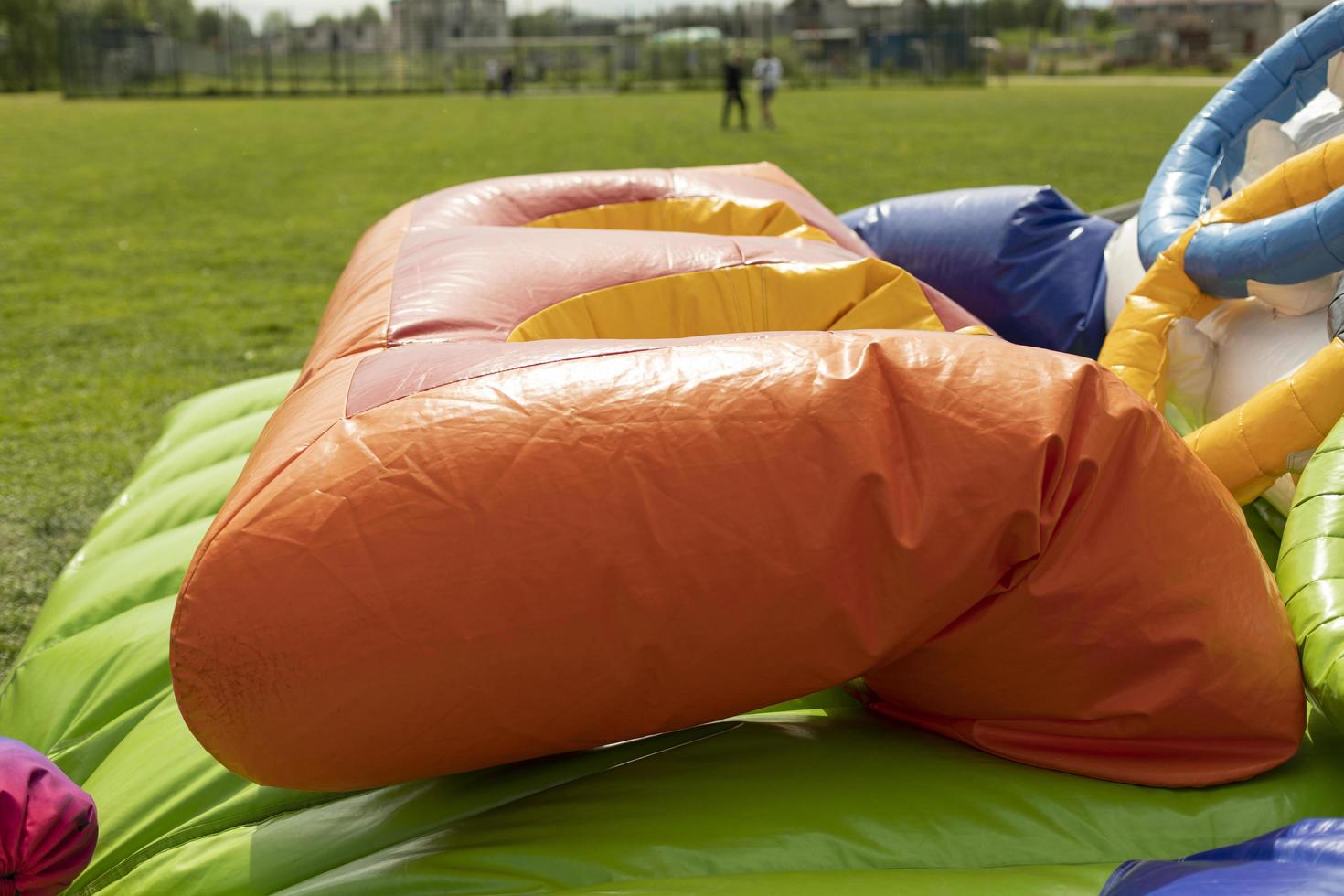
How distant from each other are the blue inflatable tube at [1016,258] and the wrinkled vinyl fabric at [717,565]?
3.57 ft

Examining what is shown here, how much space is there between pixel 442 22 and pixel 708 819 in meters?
35.4

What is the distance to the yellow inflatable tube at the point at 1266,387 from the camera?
1419 millimetres

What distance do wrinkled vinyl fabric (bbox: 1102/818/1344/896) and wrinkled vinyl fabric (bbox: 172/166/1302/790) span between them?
106 mm

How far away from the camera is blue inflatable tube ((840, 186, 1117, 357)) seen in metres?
2.13

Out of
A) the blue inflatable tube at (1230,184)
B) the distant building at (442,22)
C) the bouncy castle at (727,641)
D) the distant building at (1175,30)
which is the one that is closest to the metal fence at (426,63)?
the distant building at (442,22)

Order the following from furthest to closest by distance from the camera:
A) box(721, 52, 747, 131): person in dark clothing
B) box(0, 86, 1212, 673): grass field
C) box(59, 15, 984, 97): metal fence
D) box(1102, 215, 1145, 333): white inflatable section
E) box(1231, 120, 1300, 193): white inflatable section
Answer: box(59, 15, 984, 97): metal fence, box(721, 52, 747, 131): person in dark clothing, box(0, 86, 1212, 673): grass field, box(1102, 215, 1145, 333): white inflatable section, box(1231, 120, 1300, 193): white inflatable section

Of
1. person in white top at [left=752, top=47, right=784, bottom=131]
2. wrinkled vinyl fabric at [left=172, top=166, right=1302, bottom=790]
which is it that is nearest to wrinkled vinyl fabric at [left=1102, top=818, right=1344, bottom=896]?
wrinkled vinyl fabric at [left=172, top=166, right=1302, bottom=790]

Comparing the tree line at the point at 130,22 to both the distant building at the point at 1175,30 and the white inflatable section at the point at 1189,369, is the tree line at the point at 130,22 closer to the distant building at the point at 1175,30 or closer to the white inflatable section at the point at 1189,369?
the distant building at the point at 1175,30

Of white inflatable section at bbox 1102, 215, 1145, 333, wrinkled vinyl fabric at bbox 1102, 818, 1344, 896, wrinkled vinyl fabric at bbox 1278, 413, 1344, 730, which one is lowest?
wrinkled vinyl fabric at bbox 1102, 818, 1344, 896

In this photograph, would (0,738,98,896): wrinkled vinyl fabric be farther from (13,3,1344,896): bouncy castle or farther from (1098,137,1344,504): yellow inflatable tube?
(1098,137,1344,504): yellow inflatable tube

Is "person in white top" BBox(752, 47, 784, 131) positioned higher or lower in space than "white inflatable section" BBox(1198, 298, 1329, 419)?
higher

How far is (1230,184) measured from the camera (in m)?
2.04

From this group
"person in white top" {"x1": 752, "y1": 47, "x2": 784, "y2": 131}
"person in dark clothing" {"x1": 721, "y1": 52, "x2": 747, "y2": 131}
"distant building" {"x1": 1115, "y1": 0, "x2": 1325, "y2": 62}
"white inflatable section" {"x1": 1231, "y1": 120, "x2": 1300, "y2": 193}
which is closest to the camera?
"white inflatable section" {"x1": 1231, "y1": 120, "x2": 1300, "y2": 193}

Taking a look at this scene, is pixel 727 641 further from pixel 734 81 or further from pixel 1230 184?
pixel 734 81
